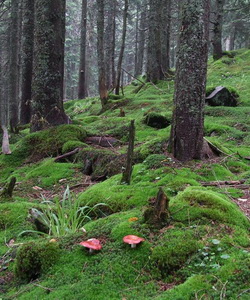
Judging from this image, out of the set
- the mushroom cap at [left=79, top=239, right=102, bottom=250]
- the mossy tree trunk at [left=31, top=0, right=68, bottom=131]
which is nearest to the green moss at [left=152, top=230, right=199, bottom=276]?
the mushroom cap at [left=79, top=239, right=102, bottom=250]

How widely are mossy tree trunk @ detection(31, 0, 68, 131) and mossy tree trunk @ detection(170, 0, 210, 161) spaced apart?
4076 millimetres

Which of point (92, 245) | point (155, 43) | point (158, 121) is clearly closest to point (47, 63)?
point (158, 121)

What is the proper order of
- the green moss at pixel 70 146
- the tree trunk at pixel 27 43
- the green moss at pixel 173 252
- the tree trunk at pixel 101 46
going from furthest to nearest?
the tree trunk at pixel 101 46 < the tree trunk at pixel 27 43 < the green moss at pixel 70 146 < the green moss at pixel 173 252

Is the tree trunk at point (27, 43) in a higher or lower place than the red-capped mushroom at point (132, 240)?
higher

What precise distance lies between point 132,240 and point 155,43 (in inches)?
548

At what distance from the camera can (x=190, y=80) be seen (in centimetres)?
548

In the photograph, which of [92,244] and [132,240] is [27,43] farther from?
[132,240]

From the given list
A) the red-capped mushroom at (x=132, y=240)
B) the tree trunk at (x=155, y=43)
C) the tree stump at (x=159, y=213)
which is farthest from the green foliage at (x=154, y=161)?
the tree trunk at (x=155, y=43)

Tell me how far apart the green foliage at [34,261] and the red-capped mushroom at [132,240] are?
28.8 inches

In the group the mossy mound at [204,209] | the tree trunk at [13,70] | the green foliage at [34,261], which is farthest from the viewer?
the tree trunk at [13,70]

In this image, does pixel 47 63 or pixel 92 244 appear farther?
pixel 47 63

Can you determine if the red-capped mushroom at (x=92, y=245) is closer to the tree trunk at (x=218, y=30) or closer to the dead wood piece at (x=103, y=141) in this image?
the dead wood piece at (x=103, y=141)

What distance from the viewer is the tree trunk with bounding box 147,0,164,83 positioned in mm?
15259

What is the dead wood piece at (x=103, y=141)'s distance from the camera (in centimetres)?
818
